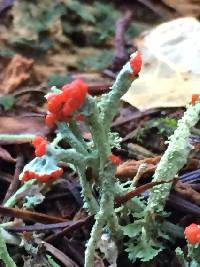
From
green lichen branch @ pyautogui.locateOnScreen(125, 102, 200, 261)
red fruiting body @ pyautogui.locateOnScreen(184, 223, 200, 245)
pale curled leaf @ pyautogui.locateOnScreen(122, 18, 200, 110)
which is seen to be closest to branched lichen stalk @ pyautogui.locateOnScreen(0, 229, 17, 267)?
green lichen branch @ pyautogui.locateOnScreen(125, 102, 200, 261)

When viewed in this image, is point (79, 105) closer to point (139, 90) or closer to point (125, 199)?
point (125, 199)

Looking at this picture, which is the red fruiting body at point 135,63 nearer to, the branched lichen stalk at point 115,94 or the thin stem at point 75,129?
the branched lichen stalk at point 115,94

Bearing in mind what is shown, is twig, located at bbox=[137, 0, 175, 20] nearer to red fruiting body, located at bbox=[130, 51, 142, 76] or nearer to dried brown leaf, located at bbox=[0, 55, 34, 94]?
dried brown leaf, located at bbox=[0, 55, 34, 94]

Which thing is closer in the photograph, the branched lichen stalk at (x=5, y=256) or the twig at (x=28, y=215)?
the branched lichen stalk at (x=5, y=256)

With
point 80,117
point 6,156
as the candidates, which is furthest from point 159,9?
point 80,117

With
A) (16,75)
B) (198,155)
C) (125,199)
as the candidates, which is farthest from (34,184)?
(16,75)

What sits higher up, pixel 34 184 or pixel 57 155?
pixel 57 155

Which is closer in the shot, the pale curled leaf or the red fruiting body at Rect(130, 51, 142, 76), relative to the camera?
the red fruiting body at Rect(130, 51, 142, 76)

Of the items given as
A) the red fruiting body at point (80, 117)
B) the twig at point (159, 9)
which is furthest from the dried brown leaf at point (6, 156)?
the twig at point (159, 9)
